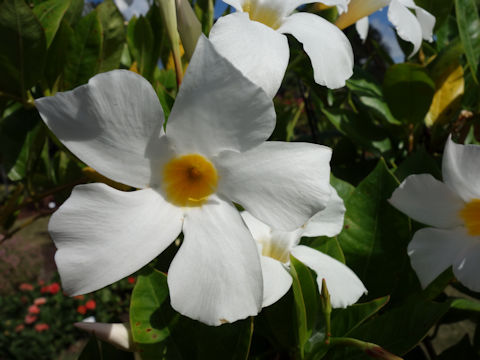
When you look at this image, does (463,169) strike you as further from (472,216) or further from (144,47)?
(144,47)

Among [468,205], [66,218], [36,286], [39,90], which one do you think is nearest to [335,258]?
[468,205]

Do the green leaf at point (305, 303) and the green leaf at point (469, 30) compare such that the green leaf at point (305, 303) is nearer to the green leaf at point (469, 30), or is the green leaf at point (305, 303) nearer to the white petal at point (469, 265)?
the white petal at point (469, 265)

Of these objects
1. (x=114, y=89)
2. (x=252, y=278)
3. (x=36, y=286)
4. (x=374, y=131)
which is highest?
(x=114, y=89)

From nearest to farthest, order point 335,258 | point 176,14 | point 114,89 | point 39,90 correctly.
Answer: point 114,89
point 176,14
point 335,258
point 39,90

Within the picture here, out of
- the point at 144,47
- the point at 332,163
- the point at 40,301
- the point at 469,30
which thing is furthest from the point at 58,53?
the point at 40,301

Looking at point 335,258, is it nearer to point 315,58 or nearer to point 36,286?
point 315,58

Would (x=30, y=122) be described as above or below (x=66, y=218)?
below
